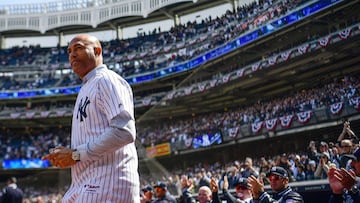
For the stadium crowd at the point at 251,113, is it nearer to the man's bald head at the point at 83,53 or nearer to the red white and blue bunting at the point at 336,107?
the red white and blue bunting at the point at 336,107

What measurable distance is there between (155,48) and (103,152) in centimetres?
4416

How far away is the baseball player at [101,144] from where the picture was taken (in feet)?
8.00

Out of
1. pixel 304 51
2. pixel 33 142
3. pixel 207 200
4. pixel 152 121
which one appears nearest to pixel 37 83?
pixel 33 142

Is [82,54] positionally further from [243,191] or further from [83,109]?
[243,191]

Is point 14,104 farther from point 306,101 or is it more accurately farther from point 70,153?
point 70,153

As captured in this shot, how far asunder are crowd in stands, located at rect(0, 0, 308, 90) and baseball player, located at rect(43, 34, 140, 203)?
24.5 meters

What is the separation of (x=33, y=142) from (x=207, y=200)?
40546mm

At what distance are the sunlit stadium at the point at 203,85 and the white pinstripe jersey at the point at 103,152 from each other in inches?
287

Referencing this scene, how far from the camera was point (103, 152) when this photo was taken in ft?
8.02

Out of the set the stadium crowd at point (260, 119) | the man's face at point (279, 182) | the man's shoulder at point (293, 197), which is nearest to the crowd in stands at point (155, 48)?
the stadium crowd at point (260, 119)

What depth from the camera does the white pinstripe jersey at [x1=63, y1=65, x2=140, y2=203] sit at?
2.45 metres

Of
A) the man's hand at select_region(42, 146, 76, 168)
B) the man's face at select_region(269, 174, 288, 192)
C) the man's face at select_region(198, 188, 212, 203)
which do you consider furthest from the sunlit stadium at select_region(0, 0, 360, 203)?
the man's hand at select_region(42, 146, 76, 168)

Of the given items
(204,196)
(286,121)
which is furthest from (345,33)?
(204,196)

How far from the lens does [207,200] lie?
24.9 feet
